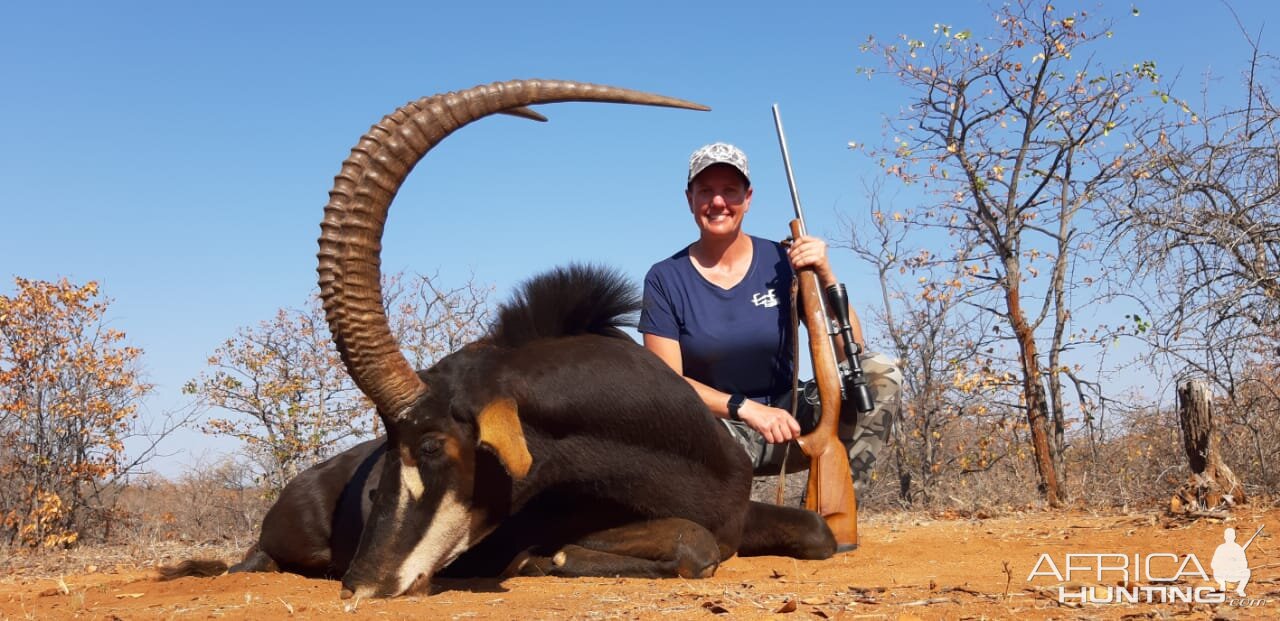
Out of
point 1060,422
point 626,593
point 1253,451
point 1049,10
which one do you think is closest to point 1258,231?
point 1253,451

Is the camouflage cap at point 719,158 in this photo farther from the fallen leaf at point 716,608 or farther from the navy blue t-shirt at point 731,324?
the fallen leaf at point 716,608

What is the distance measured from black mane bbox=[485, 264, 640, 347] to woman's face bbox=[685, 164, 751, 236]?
4.06 feet

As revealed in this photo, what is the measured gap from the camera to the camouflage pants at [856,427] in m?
6.50

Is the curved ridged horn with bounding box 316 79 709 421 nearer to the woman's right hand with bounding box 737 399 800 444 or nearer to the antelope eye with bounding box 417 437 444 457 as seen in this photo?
the antelope eye with bounding box 417 437 444 457

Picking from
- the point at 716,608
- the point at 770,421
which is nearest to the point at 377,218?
the point at 716,608

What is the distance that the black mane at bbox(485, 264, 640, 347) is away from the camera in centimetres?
514

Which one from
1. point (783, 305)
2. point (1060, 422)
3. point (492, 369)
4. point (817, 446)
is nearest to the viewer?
point (492, 369)

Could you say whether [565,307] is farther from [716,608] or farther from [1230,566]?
[1230,566]

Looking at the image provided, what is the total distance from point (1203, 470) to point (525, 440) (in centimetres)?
469

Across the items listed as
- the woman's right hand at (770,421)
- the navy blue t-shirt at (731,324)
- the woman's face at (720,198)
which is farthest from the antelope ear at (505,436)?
the woman's face at (720,198)

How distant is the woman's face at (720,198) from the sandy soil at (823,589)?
209 centimetres

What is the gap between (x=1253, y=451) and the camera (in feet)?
25.4

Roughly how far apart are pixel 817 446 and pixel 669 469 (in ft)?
4.50

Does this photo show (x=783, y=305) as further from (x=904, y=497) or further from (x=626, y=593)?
(x=904, y=497)
